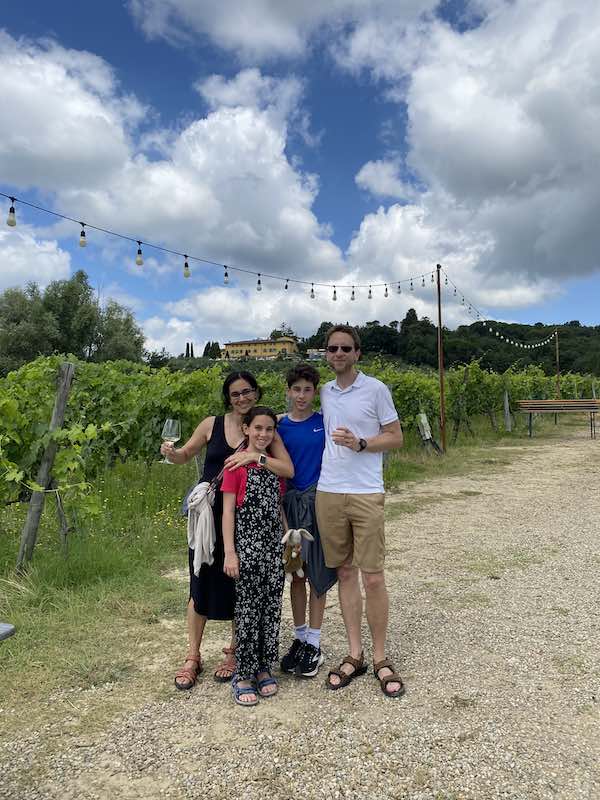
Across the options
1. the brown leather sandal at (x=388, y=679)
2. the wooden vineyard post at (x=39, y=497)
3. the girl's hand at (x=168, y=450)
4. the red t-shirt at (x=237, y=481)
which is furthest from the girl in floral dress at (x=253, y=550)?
the wooden vineyard post at (x=39, y=497)

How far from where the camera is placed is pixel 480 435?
15219 millimetres

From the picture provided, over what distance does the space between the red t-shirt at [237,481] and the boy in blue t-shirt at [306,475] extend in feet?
0.91

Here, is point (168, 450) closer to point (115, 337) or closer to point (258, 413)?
point (258, 413)

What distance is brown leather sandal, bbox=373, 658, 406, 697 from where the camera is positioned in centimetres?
266

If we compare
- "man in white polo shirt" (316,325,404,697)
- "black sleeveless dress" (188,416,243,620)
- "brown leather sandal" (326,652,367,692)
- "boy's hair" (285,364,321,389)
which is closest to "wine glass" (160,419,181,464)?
"black sleeveless dress" (188,416,243,620)

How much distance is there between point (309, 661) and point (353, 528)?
2.33ft

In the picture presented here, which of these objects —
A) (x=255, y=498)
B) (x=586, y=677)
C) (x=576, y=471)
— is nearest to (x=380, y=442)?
(x=255, y=498)

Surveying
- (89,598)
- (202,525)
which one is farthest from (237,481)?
(89,598)

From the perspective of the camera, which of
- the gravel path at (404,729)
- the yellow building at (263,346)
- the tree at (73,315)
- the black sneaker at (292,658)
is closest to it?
the gravel path at (404,729)

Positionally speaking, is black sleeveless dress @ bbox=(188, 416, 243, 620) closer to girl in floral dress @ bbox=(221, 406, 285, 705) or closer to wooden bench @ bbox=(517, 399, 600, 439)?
girl in floral dress @ bbox=(221, 406, 285, 705)

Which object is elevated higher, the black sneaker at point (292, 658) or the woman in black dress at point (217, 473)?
the woman in black dress at point (217, 473)

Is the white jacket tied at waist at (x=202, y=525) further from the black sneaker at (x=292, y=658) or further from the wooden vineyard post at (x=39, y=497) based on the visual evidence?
the wooden vineyard post at (x=39, y=497)

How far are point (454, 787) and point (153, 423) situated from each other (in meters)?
5.29

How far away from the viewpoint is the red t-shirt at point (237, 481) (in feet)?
8.57
